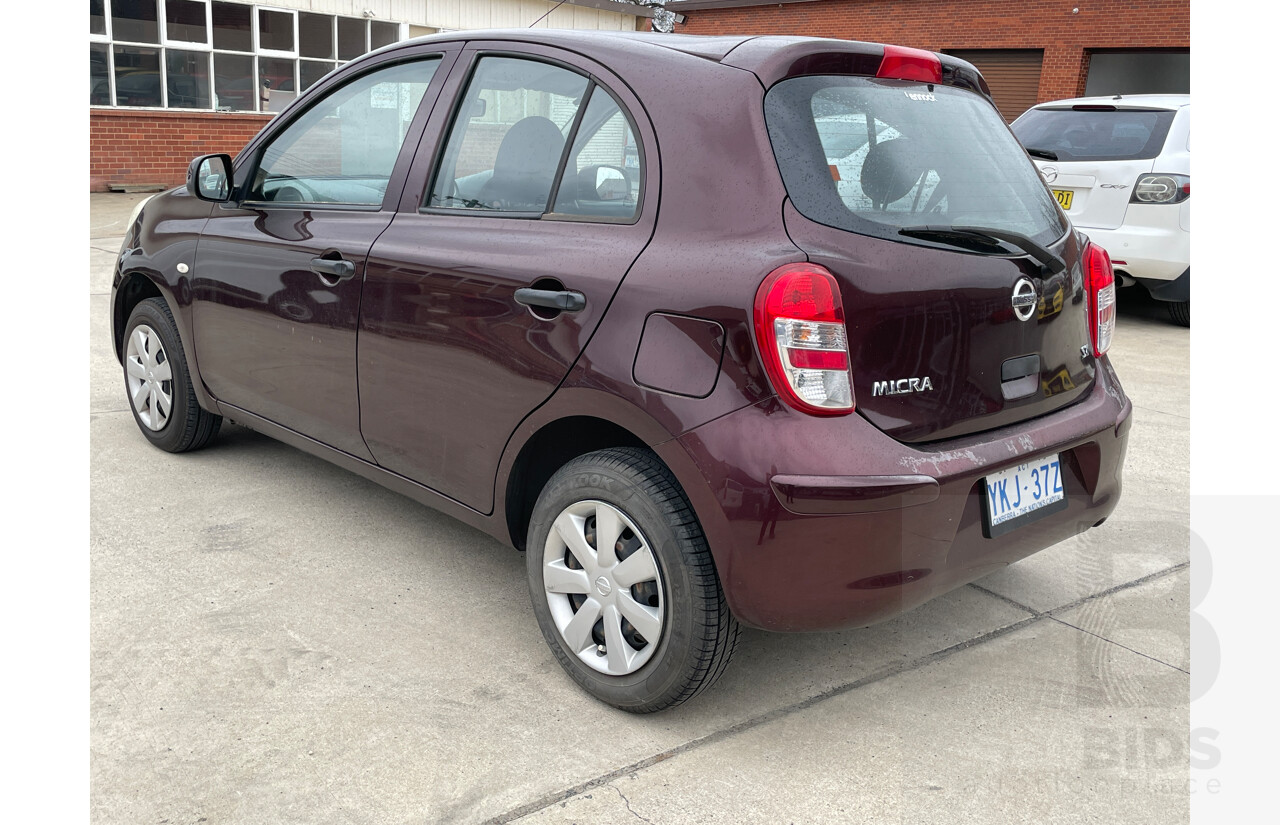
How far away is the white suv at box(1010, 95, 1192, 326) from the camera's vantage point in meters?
7.89

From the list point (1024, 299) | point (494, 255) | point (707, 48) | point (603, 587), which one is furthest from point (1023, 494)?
point (494, 255)

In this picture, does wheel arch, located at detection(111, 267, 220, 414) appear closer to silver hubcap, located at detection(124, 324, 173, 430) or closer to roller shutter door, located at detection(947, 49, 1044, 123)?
silver hubcap, located at detection(124, 324, 173, 430)

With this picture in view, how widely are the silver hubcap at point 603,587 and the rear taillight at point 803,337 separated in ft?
1.79

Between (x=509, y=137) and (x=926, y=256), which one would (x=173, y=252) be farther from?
(x=926, y=256)

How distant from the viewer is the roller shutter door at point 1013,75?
2103 cm

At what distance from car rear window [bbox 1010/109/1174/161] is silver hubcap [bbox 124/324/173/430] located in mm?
6065

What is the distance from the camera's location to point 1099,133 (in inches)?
330

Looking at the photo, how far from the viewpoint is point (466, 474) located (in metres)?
3.12

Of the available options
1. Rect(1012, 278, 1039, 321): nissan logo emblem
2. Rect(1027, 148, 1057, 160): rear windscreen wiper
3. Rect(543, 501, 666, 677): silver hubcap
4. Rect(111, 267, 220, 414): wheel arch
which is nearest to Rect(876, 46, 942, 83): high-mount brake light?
Rect(1012, 278, 1039, 321): nissan logo emblem

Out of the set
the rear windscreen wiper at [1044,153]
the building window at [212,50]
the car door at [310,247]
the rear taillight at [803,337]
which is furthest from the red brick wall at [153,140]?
the rear taillight at [803,337]

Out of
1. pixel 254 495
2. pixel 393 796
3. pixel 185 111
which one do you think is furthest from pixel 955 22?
pixel 393 796

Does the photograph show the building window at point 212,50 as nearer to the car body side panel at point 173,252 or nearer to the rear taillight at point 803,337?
the car body side panel at point 173,252

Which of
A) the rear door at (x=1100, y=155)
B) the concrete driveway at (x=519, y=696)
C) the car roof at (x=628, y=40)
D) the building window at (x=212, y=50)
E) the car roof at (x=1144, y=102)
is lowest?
the concrete driveway at (x=519, y=696)

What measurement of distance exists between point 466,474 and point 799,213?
1.26 m
